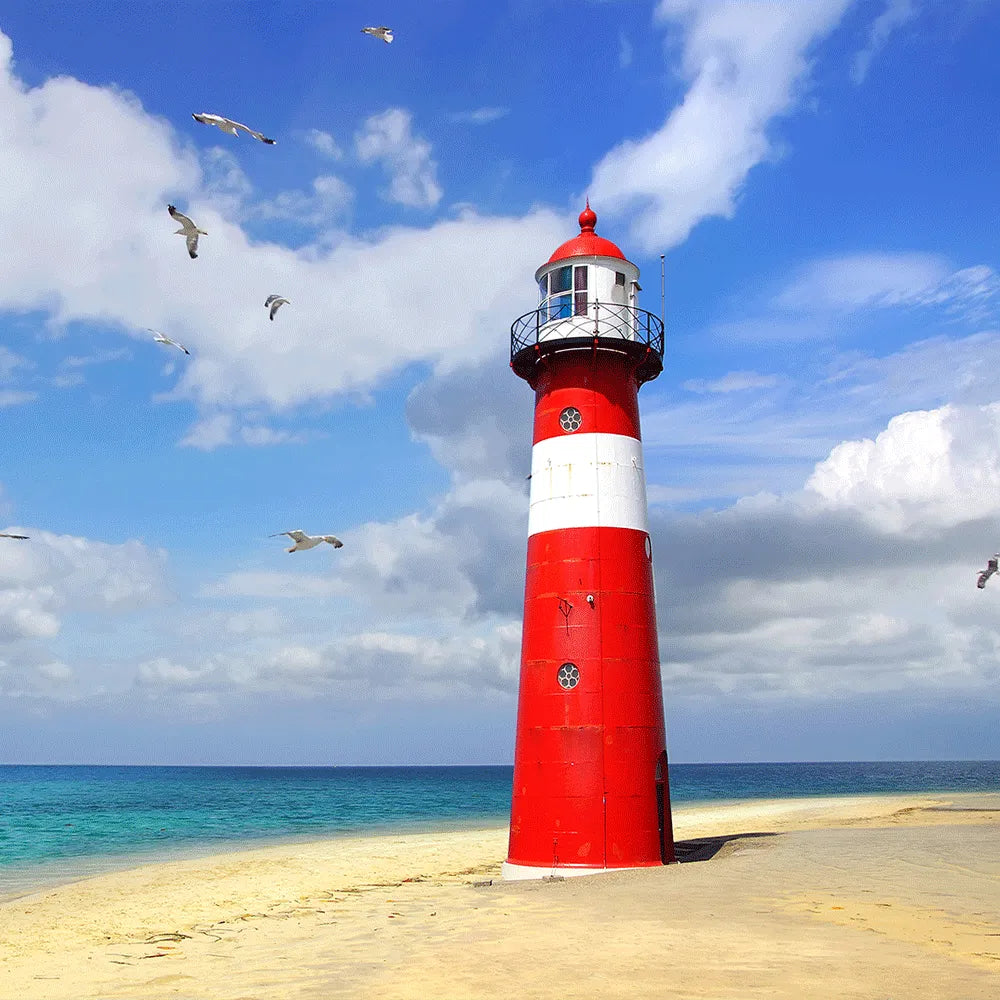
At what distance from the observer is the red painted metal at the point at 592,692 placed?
16953 millimetres

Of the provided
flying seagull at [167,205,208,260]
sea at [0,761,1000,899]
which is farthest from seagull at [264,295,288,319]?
sea at [0,761,1000,899]

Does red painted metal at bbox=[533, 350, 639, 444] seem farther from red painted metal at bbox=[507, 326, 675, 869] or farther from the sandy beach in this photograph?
the sandy beach

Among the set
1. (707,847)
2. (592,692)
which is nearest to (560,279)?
(592,692)

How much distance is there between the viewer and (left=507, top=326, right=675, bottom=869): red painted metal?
16953mm

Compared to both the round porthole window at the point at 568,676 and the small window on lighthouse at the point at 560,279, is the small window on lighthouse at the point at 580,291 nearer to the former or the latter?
the small window on lighthouse at the point at 560,279

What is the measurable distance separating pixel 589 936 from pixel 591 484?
820 centimetres

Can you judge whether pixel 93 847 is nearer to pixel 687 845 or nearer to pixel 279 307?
pixel 687 845

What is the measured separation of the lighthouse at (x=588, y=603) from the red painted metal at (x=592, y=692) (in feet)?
0.08

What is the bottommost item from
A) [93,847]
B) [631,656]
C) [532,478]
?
[93,847]

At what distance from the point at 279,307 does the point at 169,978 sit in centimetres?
1068

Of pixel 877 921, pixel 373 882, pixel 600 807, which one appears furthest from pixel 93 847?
pixel 877 921

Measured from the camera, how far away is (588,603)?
17.4m

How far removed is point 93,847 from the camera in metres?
39.9

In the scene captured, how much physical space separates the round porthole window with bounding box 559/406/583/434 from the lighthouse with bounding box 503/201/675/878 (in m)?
0.02
